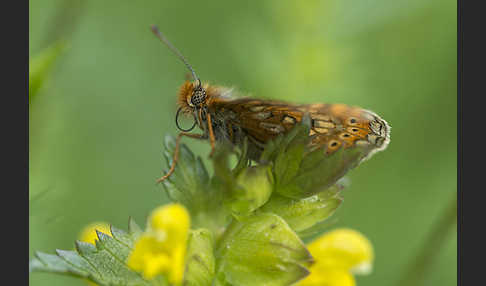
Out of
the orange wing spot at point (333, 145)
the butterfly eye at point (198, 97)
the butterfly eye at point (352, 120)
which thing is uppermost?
the butterfly eye at point (198, 97)

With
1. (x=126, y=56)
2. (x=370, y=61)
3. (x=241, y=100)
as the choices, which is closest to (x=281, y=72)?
(x=370, y=61)

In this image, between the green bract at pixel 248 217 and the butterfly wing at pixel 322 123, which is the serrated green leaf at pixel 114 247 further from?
the butterfly wing at pixel 322 123

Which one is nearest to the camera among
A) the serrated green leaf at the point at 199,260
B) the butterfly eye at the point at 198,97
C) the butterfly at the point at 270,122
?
the serrated green leaf at the point at 199,260

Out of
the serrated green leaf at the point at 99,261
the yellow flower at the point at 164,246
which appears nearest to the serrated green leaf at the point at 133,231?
the serrated green leaf at the point at 99,261

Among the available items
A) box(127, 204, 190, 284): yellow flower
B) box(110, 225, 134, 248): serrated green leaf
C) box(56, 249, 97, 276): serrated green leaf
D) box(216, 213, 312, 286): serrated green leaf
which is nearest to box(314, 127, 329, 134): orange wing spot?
box(216, 213, 312, 286): serrated green leaf

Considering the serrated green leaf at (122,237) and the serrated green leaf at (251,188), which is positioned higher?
A: the serrated green leaf at (251,188)
